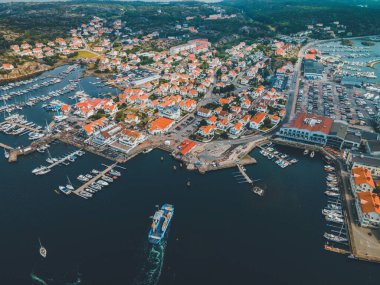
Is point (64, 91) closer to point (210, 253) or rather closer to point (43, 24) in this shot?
point (210, 253)

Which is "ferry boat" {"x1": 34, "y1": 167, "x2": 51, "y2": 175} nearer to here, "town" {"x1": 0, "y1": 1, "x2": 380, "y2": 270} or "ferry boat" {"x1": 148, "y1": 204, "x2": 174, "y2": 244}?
"town" {"x1": 0, "y1": 1, "x2": 380, "y2": 270}

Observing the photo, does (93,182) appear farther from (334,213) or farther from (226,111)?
(334,213)

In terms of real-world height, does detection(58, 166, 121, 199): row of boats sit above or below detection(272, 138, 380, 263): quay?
below

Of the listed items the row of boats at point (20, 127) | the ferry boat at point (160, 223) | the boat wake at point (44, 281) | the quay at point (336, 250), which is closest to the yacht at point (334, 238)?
the quay at point (336, 250)

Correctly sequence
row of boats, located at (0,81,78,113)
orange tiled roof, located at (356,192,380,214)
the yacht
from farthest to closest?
row of boats, located at (0,81,78,113), orange tiled roof, located at (356,192,380,214), the yacht

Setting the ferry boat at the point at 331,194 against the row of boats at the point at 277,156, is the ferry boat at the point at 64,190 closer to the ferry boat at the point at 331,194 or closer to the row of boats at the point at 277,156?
the row of boats at the point at 277,156

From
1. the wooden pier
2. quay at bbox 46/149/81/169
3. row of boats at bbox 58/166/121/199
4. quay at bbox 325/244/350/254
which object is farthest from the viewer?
quay at bbox 46/149/81/169

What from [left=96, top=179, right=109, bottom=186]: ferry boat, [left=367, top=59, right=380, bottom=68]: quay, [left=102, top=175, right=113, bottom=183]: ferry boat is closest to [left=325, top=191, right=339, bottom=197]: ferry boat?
[left=102, top=175, right=113, bottom=183]: ferry boat
